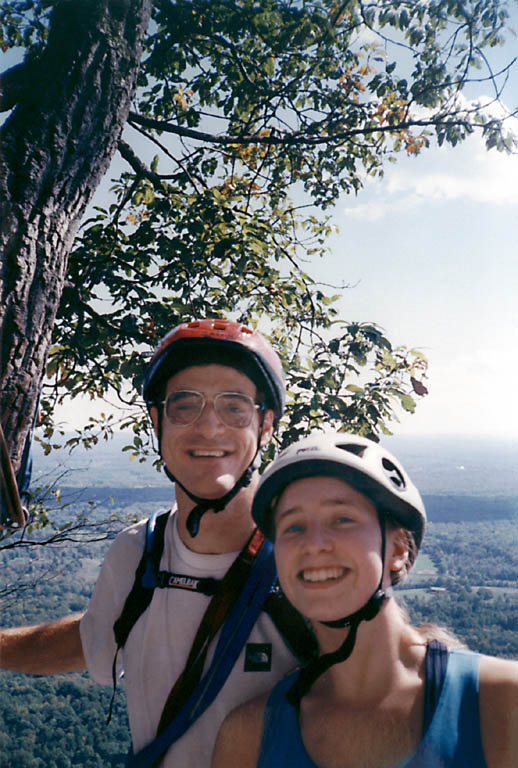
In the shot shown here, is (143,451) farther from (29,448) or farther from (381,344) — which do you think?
(29,448)

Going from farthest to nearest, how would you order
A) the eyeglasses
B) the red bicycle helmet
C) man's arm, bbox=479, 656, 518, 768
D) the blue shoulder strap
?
the red bicycle helmet
the eyeglasses
the blue shoulder strap
man's arm, bbox=479, 656, 518, 768

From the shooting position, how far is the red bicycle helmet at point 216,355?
300 centimetres

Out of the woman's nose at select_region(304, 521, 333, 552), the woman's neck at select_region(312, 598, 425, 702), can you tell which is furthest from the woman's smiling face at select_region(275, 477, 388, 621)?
the woman's neck at select_region(312, 598, 425, 702)

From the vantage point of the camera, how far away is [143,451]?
6914 millimetres

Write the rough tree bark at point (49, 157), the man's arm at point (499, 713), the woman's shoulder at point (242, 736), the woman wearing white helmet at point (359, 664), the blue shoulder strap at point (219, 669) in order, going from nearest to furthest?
the man's arm at point (499, 713), the woman wearing white helmet at point (359, 664), the woman's shoulder at point (242, 736), the blue shoulder strap at point (219, 669), the rough tree bark at point (49, 157)

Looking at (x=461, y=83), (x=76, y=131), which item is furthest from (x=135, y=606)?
(x=461, y=83)

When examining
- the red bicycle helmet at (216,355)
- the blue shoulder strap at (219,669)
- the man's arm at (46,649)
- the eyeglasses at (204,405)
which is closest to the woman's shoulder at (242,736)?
the blue shoulder strap at (219,669)

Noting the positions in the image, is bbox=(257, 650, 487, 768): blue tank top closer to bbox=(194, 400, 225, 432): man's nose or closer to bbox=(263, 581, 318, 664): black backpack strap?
bbox=(263, 581, 318, 664): black backpack strap

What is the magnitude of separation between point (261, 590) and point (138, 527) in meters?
1.00

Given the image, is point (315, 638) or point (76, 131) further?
point (76, 131)

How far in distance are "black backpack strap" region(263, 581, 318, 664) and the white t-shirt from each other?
35 millimetres

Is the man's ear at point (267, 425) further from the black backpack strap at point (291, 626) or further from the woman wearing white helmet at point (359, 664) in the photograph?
the black backpack strap at point (291, 626)

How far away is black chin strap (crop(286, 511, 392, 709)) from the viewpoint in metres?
2.07

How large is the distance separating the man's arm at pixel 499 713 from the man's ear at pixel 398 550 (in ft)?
1.81
